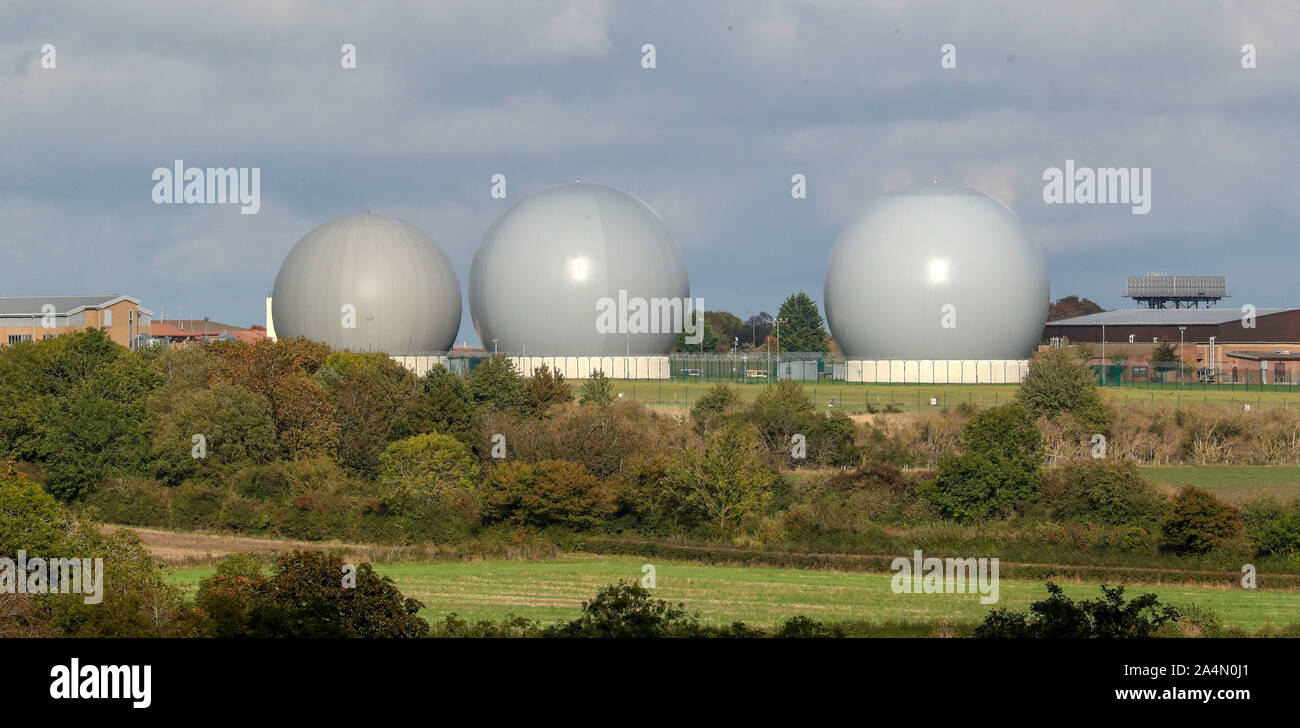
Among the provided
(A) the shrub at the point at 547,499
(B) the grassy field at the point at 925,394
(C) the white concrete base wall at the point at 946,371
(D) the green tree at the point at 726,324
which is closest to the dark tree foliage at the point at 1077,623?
(A) the shrub at the point at 547,499

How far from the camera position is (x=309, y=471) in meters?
47.3

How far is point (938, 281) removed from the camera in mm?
73688

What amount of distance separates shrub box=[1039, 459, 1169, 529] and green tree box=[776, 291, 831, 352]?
85.8 meters

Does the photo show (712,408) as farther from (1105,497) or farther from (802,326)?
(802,326)

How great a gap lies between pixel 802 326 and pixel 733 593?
10191cm

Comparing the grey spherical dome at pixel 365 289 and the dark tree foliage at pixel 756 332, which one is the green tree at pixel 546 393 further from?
the dark tree foliage at pixel 756 332

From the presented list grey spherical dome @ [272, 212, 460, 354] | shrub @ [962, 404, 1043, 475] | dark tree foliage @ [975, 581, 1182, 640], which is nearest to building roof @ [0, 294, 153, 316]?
grey spherical dome @ [272, 212, 460, 354]

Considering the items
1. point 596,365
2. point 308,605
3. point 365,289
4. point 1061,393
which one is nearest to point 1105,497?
point 1061,393

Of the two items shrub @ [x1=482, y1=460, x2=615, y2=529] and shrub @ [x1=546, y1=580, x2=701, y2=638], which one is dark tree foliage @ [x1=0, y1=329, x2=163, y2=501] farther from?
shrub @ [x1=546, y1=580, x2=701, y2=638]

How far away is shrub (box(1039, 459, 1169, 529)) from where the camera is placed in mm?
38781
